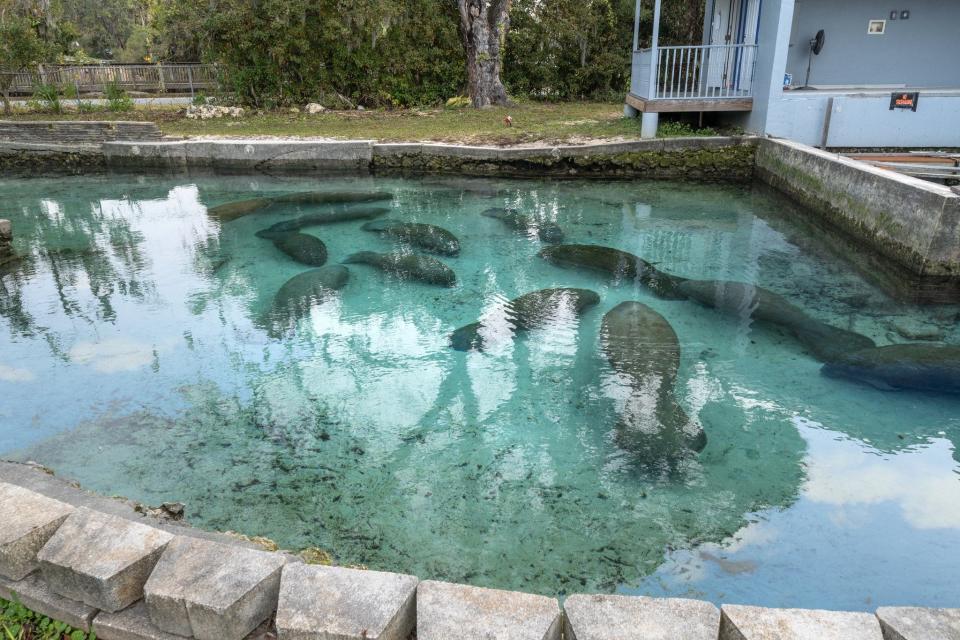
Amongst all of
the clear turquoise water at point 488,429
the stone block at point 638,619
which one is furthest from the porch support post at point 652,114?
the stone block at point 638,619

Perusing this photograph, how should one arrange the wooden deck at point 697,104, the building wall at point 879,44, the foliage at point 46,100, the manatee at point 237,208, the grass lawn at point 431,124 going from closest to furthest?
1. the manatee at point 237,208
2. the wooden deck at point 697,104
3. the building wall at point 879,44
4. the grass lawn at point 431,124
5. the foliage at point 46,100

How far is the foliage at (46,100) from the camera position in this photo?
16484 mm

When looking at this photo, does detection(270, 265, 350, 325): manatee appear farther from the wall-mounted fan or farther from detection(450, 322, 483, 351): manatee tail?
the wall-mounted fan

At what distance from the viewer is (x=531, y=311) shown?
633cm

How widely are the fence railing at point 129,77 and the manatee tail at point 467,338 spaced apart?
1691cm

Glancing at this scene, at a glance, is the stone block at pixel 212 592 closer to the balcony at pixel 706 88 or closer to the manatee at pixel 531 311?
the manatee at pixel 531 311

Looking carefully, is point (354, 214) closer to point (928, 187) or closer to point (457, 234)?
point (457, 234)

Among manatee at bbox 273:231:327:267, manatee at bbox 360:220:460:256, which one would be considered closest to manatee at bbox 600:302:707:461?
manatee at bbox 360:220:460:256

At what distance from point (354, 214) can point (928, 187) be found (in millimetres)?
7210

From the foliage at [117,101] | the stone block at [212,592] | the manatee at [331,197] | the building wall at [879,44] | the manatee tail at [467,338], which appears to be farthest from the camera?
the foliage at [117,101]

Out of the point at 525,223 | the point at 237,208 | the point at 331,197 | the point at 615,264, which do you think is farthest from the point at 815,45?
the point at 237,208

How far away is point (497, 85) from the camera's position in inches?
708

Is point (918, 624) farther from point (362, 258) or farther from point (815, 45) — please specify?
point (815, 45)

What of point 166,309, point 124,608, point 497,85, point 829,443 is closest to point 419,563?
point 124,608
